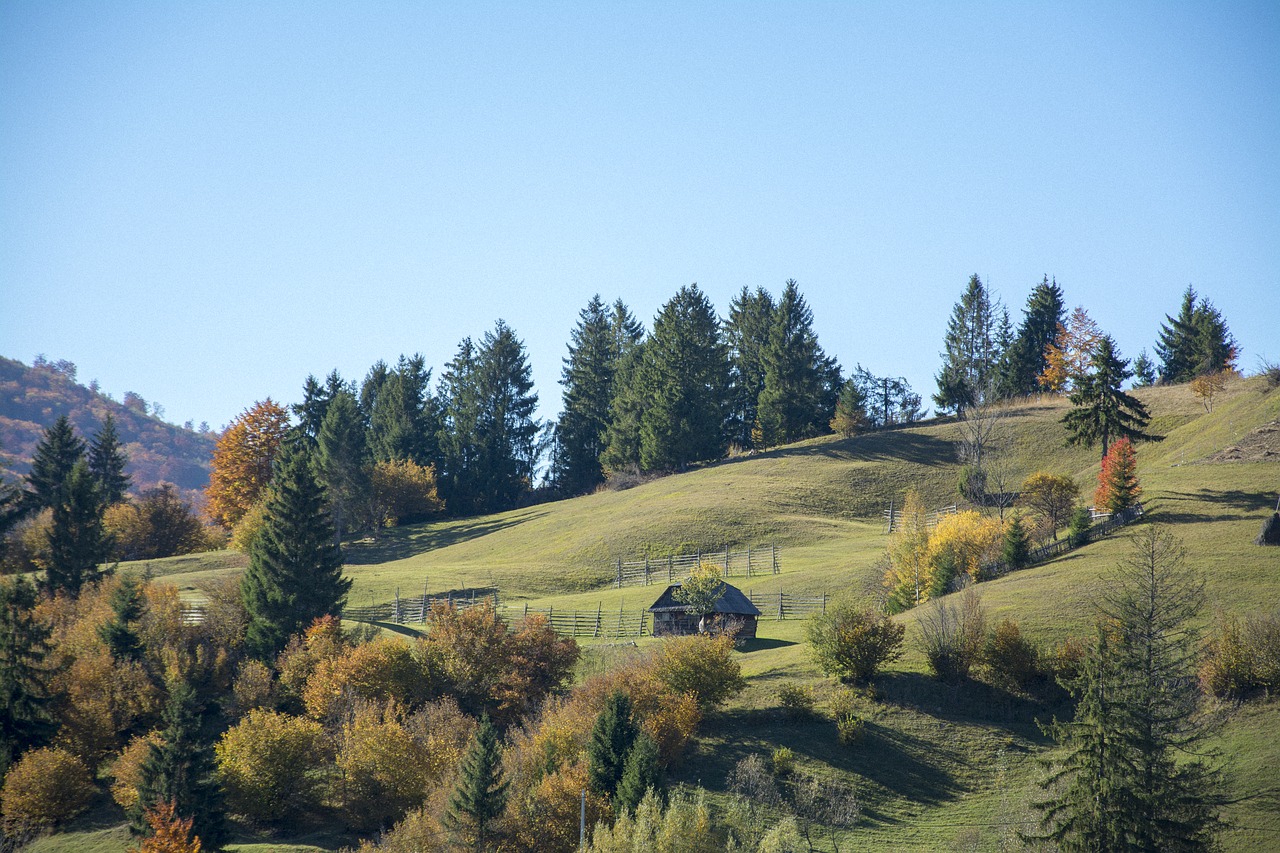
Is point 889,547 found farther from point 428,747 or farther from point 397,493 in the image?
point 397,493

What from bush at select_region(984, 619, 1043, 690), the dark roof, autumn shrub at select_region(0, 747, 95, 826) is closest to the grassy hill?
bush at select_region(984, 619, 1043, 690)

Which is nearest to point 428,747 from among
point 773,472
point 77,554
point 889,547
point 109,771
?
point 109,771

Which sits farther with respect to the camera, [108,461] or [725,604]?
[108,461]

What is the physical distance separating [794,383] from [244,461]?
178ft

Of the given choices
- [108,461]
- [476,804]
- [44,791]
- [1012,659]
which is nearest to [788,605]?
[1012,659]

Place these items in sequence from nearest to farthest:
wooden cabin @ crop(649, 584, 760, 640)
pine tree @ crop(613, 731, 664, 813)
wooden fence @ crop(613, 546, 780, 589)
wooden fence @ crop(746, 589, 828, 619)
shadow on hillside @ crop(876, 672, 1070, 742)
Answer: pine tree @ crop(613, 731, 664, 813)
shadow on hillside @ crop(876, 672, 1070, 742)
wooden cabin @ crop(649, 584, 760, 640)
wooden fence @ crop(746, 589, 828, 619)
wooden fence @ crop(613, 546, 780, 589)

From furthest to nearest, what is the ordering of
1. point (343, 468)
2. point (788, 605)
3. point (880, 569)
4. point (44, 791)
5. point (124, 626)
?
point (343, 468), point (880, 569), point (788, 605), point (124, 626), point (44, 791)

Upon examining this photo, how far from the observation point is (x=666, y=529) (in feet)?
261

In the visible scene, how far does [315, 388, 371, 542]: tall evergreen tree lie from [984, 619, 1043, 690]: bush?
Answer: 65.0m

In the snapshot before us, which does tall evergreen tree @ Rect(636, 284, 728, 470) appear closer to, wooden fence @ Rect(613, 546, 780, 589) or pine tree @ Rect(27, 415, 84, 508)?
wooden fence @ Rect(613, 546, 780, 589)

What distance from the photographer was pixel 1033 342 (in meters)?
115

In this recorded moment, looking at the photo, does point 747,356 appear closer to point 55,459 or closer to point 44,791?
point 55,459

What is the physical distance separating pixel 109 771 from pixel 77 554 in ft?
77.1

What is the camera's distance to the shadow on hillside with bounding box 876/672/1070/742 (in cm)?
4200
